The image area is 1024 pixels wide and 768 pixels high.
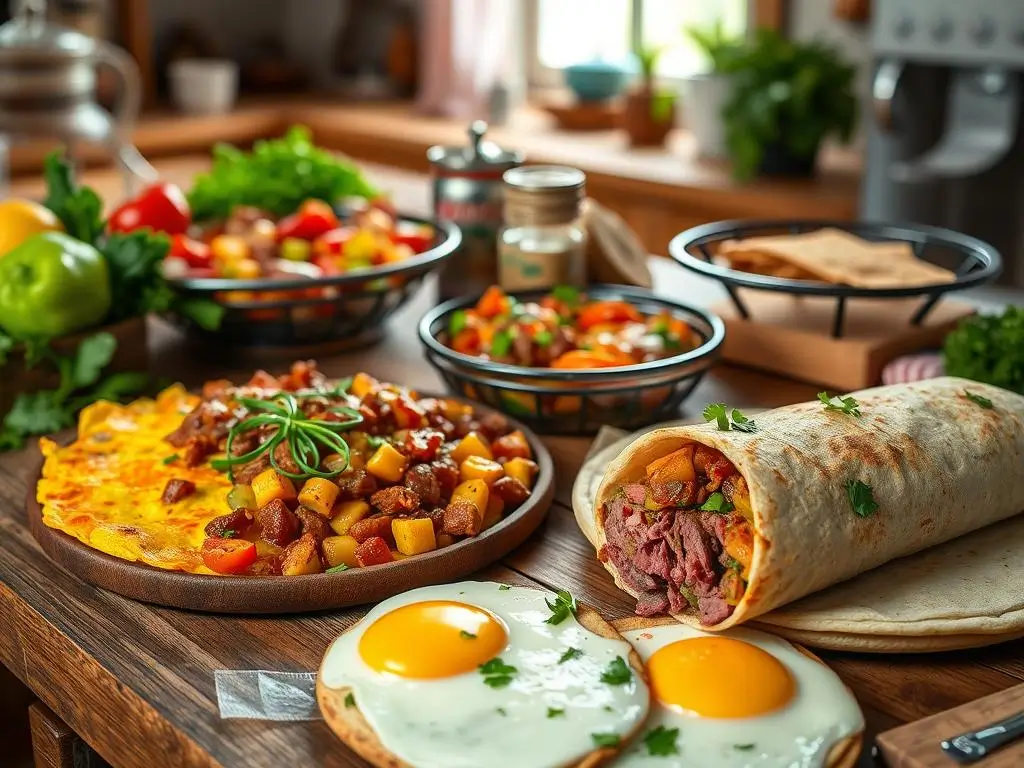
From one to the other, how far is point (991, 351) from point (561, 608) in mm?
908

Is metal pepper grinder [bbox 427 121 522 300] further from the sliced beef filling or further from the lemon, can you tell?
the sliced beef filling

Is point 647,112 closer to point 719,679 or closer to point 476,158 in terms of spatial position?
point 476,158

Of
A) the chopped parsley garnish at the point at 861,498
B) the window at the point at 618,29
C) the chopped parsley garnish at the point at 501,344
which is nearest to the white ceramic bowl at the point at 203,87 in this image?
the window at the point at 618,29

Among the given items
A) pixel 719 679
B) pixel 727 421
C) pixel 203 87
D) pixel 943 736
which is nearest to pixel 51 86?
pixel 203 87

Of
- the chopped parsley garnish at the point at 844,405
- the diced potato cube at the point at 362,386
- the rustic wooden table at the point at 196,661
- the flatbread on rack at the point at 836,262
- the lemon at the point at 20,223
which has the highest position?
the lemon at the point at 20,223

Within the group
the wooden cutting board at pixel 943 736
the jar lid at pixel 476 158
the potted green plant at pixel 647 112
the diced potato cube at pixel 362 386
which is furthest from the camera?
the potted green plant at pixel 647 112

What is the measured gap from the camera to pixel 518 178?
224 centimetres

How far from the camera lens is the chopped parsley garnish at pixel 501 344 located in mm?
1932

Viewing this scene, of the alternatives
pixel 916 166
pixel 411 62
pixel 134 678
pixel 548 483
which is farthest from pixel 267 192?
pixel 411 62

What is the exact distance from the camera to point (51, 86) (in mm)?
3984

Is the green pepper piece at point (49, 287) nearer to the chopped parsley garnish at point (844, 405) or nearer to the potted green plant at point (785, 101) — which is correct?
the chopped parsley garnish at point (844, 405)

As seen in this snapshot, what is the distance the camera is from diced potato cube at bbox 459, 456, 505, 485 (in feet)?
5.30

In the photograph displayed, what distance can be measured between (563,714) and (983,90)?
346cm

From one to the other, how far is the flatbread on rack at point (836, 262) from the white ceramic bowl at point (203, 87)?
4722mm
